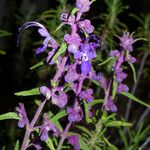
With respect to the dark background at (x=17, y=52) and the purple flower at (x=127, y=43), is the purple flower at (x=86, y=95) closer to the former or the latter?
the purple flower at (x=127, y=43)

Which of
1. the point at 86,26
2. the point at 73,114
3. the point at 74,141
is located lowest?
the point at 74,141

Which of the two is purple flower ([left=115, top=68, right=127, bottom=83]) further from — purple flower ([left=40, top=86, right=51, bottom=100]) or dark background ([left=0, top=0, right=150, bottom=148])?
dark background ([left=0, top=0, right=150, bottom=148])

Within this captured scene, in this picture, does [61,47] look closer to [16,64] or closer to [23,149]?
[23,149]

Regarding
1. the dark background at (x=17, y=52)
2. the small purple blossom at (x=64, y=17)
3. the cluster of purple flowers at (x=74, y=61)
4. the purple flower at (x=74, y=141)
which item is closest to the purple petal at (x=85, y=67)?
the cluster of purple flowers at (x=74, y=61)

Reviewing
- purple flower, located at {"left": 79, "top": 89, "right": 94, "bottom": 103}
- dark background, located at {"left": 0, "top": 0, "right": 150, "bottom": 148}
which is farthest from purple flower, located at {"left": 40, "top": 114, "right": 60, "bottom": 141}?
dark background, located at {"left": 0, "top": 0, "right": 150, "bottom": 148}

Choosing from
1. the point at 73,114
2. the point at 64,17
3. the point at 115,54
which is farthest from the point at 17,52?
the point at 64,17

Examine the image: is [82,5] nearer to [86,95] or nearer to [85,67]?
[85,67]

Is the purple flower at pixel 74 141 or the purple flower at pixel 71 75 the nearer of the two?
the purple flower at pixel 71 75
